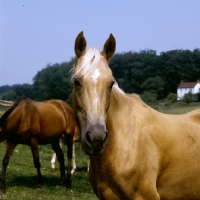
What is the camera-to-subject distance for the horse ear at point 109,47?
10.9 feet

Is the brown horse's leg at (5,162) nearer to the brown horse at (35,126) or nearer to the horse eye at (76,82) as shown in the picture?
the brown horse at (35,126)

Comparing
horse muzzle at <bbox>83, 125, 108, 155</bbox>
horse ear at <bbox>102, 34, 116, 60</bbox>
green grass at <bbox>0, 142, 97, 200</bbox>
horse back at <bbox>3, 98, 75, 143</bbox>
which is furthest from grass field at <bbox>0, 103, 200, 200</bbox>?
horse muzzle at <bbox>83, 125, 108, 155</bbox>

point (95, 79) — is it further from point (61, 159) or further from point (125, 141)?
point (61, 159)

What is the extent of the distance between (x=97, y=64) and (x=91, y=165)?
99 cm

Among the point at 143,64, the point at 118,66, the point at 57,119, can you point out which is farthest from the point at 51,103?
the point at 143,64

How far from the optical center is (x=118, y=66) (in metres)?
61.2

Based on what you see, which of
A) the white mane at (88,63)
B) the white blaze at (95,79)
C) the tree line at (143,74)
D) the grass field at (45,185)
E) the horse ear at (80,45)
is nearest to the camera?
the white blaze at (95,79)

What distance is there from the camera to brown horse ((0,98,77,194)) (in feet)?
28.2

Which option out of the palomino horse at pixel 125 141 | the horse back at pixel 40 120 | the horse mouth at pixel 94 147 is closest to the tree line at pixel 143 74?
the horse back at pixel 40 120

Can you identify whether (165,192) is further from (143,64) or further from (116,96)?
(143,64)

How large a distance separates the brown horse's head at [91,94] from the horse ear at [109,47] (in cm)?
4

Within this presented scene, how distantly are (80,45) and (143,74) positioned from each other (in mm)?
59864

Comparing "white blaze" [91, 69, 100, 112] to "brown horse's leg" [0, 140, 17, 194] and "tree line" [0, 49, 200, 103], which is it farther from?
"tree line" [0, 49, 200, 103]

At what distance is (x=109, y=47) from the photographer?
132 inches
